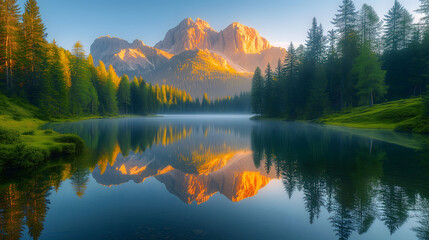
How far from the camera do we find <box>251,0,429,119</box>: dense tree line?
59.2 metres

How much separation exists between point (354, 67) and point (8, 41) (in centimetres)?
8243

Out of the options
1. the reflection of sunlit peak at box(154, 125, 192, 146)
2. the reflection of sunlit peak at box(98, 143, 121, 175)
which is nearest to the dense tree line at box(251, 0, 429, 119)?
the reflection of sunlit peak at box(154, 125, 192, 146)

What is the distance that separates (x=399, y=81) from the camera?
63562 mm

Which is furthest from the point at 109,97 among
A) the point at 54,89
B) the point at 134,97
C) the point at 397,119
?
the point at 397,119

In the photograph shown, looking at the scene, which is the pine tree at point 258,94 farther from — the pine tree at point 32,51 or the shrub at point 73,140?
the shrub at point 73,140

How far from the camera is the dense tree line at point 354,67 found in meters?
59.2

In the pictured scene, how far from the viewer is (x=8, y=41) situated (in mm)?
50875

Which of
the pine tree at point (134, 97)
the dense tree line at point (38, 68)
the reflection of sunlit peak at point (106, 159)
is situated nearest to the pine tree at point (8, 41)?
the dense tree line at point (38, 68)

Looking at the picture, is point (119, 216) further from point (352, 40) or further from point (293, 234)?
point (352, 40)

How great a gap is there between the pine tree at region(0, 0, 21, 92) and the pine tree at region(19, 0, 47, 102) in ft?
6.13

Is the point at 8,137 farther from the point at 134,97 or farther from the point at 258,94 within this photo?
the point at 134,97

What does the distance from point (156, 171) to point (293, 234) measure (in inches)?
375

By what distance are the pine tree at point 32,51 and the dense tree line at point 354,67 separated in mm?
67416

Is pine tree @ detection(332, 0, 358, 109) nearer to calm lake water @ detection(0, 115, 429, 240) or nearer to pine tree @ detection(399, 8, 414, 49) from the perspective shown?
pine tree @ detection(399, 8, 414, 49)
